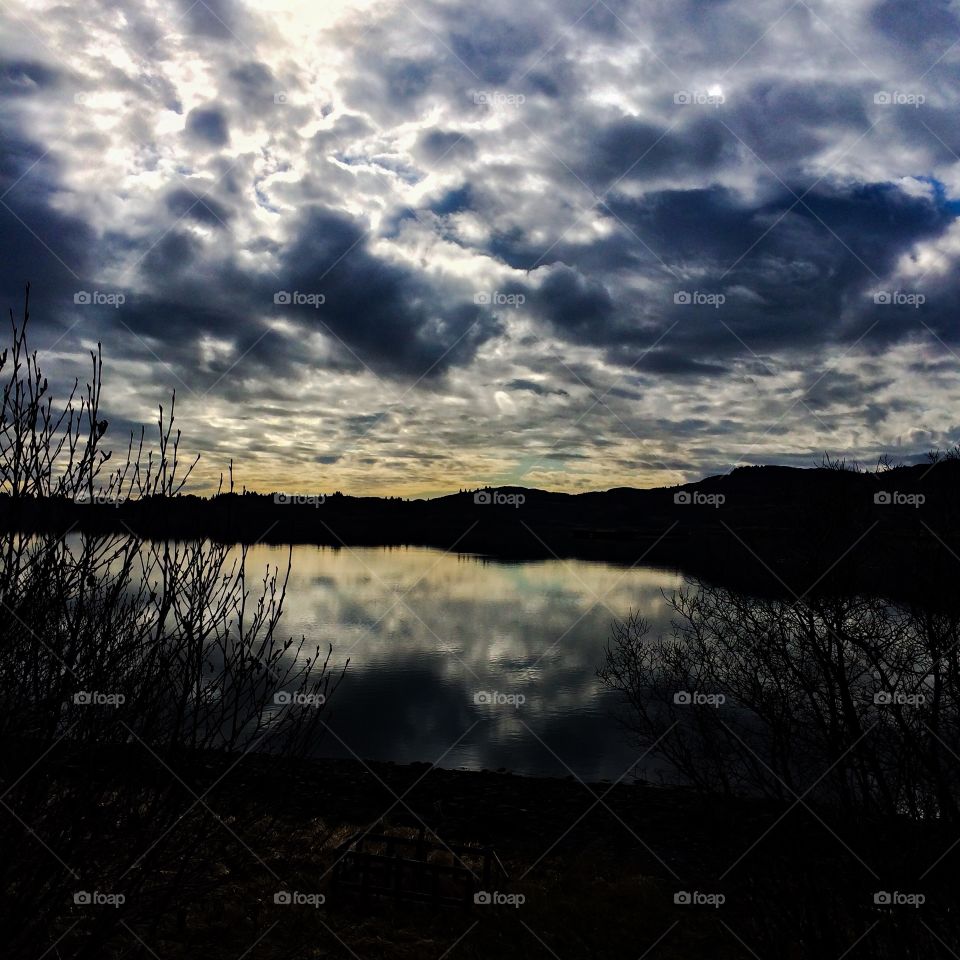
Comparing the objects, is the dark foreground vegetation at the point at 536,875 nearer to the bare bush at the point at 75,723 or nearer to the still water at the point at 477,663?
the bare bush at the point at 75,723

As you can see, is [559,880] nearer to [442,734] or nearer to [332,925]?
[332,925]

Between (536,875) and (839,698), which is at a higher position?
(839,698)

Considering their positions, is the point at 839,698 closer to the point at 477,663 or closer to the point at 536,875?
the point at 536,875

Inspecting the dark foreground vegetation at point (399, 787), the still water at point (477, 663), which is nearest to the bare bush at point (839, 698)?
the dark foreground vegetation at point (399, 787)

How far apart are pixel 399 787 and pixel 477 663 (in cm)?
2372

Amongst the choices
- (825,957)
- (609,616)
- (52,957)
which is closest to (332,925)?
(52,957)

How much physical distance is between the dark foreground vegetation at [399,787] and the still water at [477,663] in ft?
10.5

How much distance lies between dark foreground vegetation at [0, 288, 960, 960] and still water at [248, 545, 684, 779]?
10.5 feet

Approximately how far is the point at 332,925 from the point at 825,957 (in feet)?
30.0

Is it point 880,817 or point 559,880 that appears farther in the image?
point 559,880

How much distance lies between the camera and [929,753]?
13.9 metres

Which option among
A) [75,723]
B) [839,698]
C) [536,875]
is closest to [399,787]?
[536,875]

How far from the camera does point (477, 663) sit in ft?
162

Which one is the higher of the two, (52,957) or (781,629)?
(781,629)
